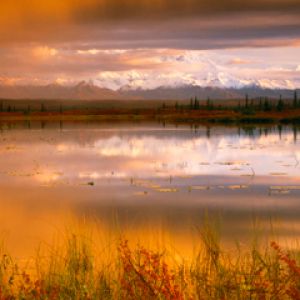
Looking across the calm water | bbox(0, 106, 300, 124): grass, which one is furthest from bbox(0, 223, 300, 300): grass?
bbox(0, 106, 300, 124): grass

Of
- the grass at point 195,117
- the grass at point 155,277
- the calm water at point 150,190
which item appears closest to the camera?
the grass at point 155,277

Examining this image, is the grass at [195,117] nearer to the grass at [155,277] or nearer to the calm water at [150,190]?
the calm water at [150,190]

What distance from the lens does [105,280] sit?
9.43m

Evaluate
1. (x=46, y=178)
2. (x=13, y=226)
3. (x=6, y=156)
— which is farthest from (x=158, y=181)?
(x=6, y=156)

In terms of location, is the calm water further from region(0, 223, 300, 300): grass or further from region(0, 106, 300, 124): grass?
region(0, 106, 300, 124): grass

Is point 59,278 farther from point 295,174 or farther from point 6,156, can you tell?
point 6,156

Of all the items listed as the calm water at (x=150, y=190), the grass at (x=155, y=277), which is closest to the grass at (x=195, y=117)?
the calm water at (x=150, y=190)

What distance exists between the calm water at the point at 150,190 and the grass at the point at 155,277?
7.26 feet

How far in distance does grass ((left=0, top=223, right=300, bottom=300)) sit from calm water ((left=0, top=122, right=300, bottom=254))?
2.21 meters

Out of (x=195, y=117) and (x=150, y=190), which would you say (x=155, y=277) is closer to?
(x=150, y=190)

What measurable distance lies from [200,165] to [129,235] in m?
16.6

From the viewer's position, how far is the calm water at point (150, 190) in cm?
1515

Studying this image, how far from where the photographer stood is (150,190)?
2139 cm

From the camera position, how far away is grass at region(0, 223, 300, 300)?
8266 millimetres
